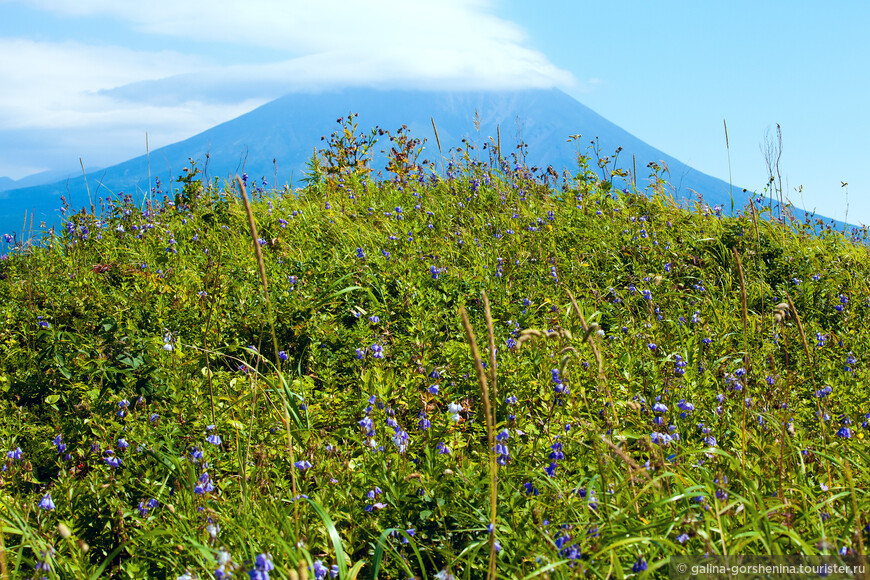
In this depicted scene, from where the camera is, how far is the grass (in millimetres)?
1881

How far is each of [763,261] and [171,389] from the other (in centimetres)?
479

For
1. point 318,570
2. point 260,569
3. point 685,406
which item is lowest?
point 685,406

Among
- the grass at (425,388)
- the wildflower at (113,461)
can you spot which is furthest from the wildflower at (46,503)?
the wildflower at (113,461)

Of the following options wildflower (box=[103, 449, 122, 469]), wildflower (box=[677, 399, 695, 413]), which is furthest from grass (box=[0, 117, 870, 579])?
wildflower (box=[677, 399, 695, 413])

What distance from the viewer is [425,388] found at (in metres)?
3.16

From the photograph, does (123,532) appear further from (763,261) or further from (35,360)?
(763,261)

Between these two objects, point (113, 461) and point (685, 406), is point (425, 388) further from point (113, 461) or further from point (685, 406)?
point (113, 461)

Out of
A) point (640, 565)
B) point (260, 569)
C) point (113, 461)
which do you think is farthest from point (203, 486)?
point (640, 565)

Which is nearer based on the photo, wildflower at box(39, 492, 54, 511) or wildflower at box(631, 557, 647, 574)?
wildflower at box(631, 557, 647, 574)

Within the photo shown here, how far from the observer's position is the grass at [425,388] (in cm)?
188

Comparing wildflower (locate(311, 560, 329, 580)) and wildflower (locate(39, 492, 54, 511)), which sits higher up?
wildflower (locate(39, 492, 54, 511))

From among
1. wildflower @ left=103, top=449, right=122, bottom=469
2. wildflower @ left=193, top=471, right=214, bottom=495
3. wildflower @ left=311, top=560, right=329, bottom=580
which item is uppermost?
wildflower @ left=103, top=449, right=122, bottom=469

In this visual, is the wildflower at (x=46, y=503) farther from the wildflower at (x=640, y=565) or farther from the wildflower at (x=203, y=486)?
the wildflower at (x=640, y=565)

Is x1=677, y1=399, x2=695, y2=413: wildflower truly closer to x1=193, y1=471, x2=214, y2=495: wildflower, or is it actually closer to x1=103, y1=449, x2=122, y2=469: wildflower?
x1=193, y1=471, x2=214, y2=495: wildflower
